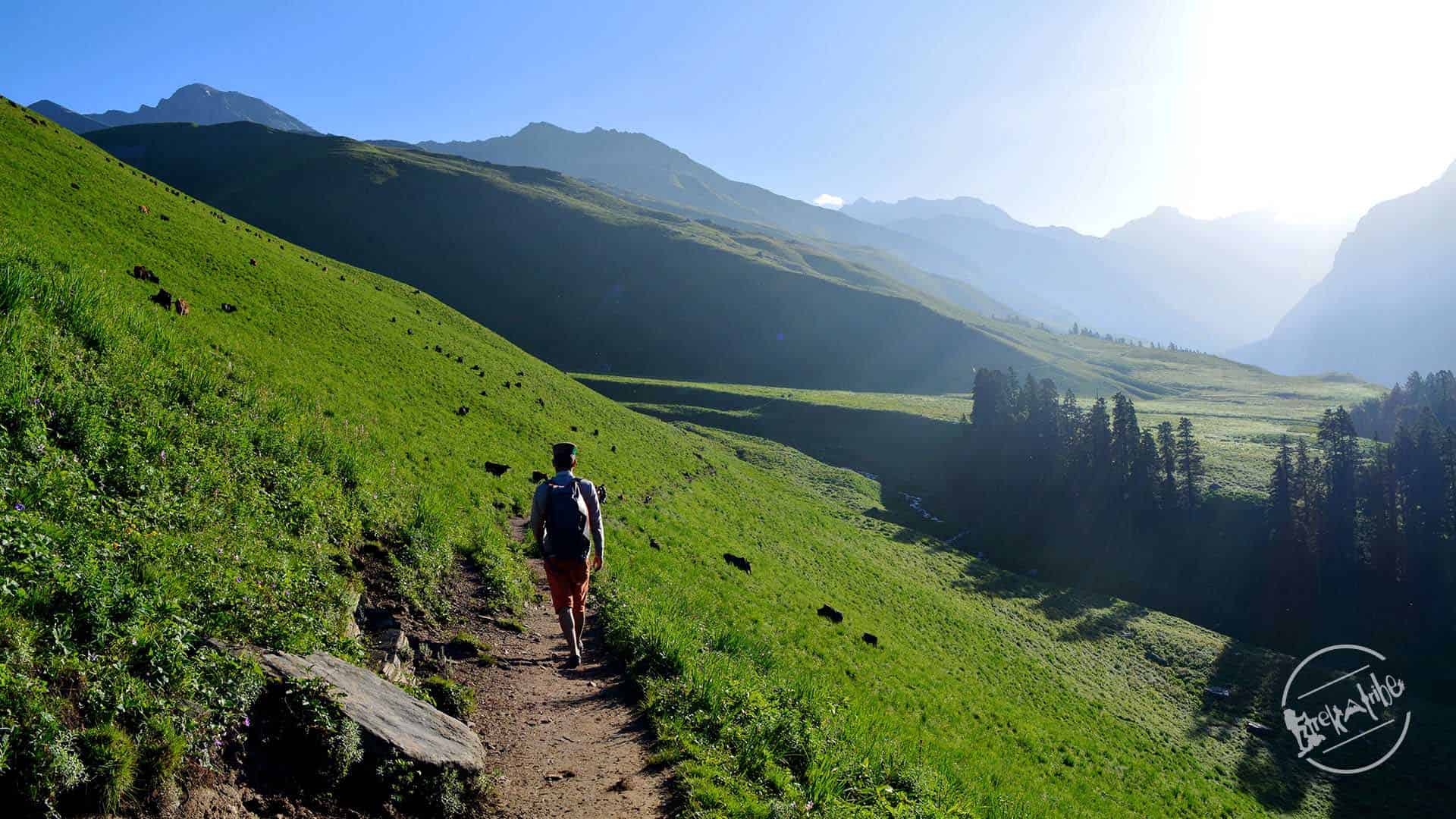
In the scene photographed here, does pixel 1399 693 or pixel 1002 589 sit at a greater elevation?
pixel 1002 589

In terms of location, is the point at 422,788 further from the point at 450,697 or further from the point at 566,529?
the point at 566,529

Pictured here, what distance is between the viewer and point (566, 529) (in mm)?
11367

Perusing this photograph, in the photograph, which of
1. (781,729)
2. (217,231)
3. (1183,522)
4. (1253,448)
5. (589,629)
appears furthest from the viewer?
(1253,448)

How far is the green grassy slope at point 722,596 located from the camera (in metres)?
10.6

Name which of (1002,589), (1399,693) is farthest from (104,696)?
(1399,693)

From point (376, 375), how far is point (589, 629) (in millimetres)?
24394

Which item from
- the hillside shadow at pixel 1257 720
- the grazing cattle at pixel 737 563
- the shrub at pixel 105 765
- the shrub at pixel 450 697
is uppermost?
the shrub at pixel 105 765

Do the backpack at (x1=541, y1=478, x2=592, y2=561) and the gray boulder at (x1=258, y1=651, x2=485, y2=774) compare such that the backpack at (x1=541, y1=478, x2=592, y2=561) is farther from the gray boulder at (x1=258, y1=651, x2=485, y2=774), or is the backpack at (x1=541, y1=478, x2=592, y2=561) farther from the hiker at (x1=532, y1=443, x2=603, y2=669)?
the gray boulder at (x1=258, y1=651, x2=485, y2=774)

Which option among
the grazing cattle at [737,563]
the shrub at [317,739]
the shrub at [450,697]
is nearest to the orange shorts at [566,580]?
the shrub at [450,697]

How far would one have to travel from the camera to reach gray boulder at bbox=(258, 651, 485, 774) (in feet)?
22.9

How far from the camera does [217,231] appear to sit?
136 feet

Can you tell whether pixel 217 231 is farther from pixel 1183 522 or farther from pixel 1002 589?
pixel 1183 522

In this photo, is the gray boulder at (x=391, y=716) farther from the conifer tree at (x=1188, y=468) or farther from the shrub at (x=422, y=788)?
the conifer tree at (x=1188, y=468)

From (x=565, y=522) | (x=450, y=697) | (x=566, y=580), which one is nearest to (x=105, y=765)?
(x=450, y=697)
